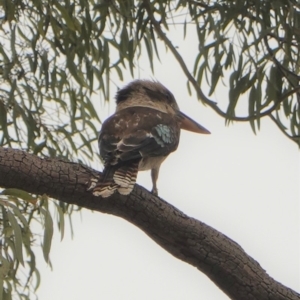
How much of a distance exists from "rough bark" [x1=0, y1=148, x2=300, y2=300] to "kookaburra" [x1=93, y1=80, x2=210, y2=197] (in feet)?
0.16

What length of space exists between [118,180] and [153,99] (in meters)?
1.50

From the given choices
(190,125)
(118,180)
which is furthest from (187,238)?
(190,125)

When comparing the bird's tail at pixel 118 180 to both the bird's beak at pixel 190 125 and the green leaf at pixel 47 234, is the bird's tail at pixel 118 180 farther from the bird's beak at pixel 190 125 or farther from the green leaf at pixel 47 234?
the bird's beak at pixel 190 125

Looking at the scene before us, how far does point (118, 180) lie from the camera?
3262 millimetres

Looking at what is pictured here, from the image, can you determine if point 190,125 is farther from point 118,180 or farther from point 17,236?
point 17,236

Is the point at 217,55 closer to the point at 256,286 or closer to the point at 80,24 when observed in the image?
the point at 80,24

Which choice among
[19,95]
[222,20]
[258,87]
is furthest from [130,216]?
[19,95]

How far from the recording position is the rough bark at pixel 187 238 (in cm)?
309

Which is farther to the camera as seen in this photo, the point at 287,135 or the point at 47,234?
the point at 287,135

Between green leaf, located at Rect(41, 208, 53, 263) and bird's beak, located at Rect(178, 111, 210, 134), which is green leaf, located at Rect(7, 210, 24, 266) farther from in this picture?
bird's beak, located at Rect(178, 111, 210, 134)

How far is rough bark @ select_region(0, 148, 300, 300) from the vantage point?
3.09m

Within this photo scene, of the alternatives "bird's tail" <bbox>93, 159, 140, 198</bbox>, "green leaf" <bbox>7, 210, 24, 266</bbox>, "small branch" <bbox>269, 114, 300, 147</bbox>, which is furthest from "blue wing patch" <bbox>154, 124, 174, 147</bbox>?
"green leaf" <bbox>7, 210, 24, 266</bbox>

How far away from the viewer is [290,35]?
4.07m

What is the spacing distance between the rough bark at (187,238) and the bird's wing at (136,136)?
488 millimetres
